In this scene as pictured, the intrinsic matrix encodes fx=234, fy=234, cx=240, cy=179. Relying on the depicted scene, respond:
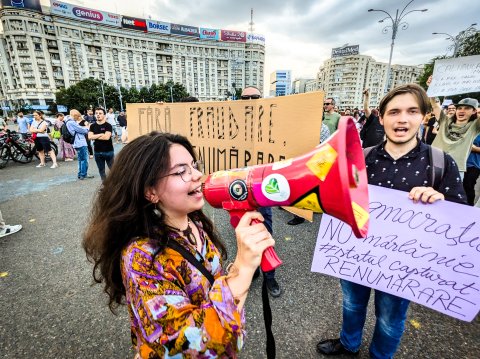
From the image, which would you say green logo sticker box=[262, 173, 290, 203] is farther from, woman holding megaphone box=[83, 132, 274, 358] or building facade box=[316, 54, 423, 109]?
building facade box=[316, 54, 423, 109]

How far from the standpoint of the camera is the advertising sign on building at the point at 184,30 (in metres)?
88.7

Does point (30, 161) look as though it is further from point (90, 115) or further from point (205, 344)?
point (205, 344)

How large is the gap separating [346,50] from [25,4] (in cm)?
9584

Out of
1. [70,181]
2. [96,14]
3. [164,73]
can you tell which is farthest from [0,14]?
[70,181]

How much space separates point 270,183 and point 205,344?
0.55 meters

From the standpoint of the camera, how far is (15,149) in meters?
8.27

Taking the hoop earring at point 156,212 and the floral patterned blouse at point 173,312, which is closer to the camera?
the floral patterned blouse at point 173,312

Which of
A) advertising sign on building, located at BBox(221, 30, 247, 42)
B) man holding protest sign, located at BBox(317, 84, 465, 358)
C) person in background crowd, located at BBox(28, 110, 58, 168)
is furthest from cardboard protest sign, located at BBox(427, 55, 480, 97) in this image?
advertising sign on building, located at BBox(221, 30, 247, 42)

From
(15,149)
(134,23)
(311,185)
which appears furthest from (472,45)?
(134,23)

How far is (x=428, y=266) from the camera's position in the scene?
1416 mm

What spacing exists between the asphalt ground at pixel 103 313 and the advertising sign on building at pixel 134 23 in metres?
99.6

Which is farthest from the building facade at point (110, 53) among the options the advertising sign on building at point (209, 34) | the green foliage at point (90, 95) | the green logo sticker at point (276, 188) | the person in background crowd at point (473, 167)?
the green logo sticker at point (276, 188)

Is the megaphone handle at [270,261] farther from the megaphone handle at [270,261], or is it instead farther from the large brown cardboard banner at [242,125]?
the large brown cardboard banner at [242,125]

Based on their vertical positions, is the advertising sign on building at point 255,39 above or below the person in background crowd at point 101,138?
above
